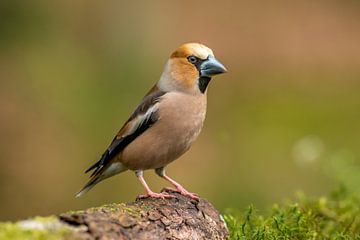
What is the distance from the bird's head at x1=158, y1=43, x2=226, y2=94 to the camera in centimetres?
623

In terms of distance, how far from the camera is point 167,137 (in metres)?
6.05

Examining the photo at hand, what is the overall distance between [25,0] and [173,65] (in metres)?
7.98

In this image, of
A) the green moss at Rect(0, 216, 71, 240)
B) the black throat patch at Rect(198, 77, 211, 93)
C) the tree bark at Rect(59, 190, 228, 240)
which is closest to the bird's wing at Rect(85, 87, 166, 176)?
the black throat patch at Rect(198, 77, 211, 93)

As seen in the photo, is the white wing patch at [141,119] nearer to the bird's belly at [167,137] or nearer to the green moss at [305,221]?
the bird's belly at [167,137]

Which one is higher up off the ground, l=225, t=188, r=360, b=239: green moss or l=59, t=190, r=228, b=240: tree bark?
l=59, t=190, r=228, b=240: tree bark

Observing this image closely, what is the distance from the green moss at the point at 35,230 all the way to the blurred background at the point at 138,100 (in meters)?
5.19

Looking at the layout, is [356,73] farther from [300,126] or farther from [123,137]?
[123,137]

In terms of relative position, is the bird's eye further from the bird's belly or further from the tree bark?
the tree bark

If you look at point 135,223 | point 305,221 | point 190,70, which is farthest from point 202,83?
point 135,223

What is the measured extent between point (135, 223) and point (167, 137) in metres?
1.86

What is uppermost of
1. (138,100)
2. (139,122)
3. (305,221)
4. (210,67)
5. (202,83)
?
(210,67)

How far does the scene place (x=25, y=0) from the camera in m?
13.8

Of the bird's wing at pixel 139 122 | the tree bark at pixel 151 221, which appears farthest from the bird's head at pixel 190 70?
the tree bark at pixel 151 221

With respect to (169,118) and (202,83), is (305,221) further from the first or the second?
(202,83)
